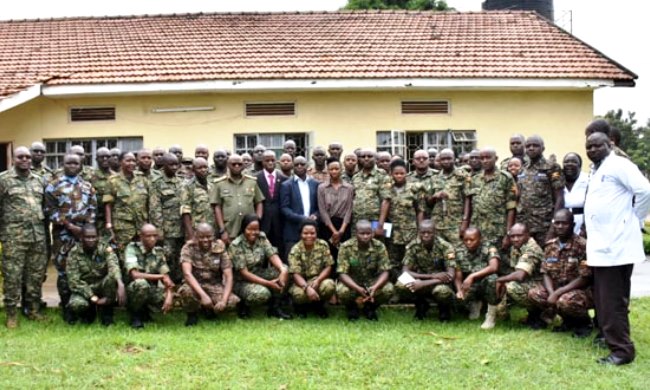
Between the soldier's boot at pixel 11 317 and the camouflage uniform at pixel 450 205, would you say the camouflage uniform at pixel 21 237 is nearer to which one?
the soldier's boot at pixel 11 317

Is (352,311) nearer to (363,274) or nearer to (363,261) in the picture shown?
(363,274)

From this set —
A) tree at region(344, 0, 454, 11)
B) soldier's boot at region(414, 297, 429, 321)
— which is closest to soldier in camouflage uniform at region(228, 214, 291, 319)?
soldier's boot at region(414, 297, 429, 321)

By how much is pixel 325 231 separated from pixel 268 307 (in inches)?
43.0

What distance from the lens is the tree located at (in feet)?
69.6

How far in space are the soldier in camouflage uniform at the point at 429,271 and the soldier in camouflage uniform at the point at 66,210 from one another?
3.37 metres

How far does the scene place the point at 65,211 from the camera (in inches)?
272

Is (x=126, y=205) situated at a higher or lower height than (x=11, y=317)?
higher

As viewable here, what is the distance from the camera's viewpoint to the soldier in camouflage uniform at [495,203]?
7.00 m

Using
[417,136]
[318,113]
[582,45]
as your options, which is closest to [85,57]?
[318,113]

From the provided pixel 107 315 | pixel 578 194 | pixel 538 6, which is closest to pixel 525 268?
pixel 578 194

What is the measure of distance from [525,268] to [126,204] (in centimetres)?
423

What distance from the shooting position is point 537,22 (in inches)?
563

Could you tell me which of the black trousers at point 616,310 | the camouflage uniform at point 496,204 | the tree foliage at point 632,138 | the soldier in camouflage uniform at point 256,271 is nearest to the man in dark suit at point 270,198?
the soldier in camouflage uniform at point 256,271

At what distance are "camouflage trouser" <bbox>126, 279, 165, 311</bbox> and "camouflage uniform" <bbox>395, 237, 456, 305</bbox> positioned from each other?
242 centimetres
